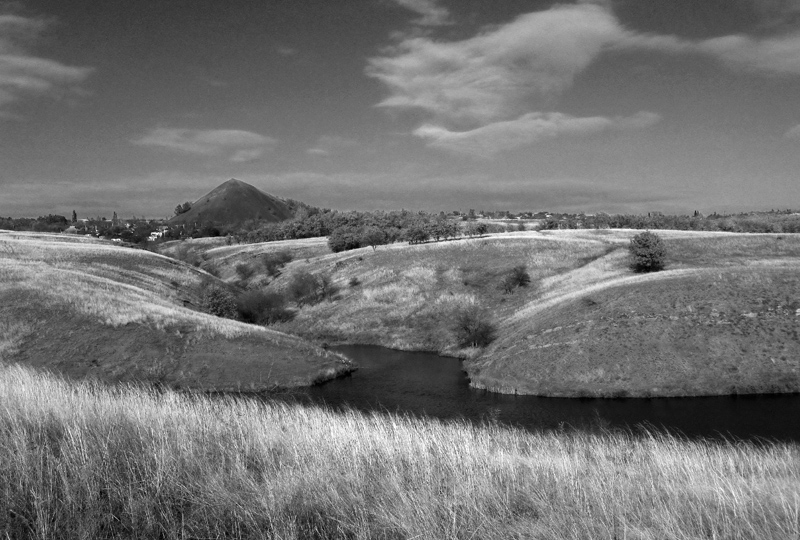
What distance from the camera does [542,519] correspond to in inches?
274

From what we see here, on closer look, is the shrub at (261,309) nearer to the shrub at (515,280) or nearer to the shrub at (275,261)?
the shrub at (275,261)

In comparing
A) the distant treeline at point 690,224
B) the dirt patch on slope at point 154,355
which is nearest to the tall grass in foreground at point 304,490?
the dirt patch on slope at point 154,355

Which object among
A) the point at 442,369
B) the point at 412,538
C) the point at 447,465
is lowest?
the point at 442,369

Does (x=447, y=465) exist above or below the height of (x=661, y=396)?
above

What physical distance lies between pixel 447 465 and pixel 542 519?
2.60 metres

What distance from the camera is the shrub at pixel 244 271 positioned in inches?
4941

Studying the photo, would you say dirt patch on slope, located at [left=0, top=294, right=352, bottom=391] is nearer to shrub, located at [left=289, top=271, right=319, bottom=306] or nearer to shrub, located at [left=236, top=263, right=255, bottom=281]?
shrub, located at [left=289, top=271, right=319, bottom=306]

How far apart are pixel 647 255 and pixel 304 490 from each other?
7583 cm

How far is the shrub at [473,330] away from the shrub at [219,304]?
34532 mm

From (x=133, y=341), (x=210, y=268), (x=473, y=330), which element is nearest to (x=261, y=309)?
(x=133, y=341)

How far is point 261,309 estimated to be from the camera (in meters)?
85.8

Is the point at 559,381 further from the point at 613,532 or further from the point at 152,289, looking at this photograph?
the point at 152,289

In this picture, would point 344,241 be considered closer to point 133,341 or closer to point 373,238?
point 373,238

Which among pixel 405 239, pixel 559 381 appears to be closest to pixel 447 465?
pixel 559 381
